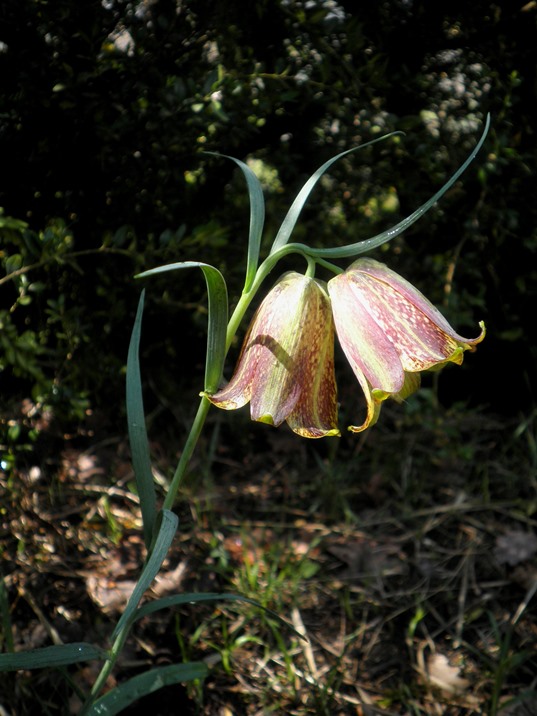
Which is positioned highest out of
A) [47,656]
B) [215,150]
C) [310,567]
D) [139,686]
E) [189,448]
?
[215,150]

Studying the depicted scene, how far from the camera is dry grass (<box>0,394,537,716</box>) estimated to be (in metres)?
1.55

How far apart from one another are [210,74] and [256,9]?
0.19 metres

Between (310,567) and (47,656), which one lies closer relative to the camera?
(47,656)

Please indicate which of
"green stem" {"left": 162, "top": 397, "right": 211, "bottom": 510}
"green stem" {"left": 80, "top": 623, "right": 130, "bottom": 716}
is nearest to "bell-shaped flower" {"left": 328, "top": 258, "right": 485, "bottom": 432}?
"green stem" {"left": 162, "top": 397, "right": 211, "bottom": 510}

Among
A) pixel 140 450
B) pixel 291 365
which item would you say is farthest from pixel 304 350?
pixel 140 450

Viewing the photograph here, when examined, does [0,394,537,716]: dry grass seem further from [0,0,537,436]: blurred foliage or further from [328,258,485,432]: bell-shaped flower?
[328,258,485,432]: bell-shaped flower

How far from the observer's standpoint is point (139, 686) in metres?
1.23

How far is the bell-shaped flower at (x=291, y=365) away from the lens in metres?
1.12

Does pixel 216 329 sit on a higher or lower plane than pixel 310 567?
higher

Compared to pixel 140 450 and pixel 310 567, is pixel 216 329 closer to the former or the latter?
pixel 140 450

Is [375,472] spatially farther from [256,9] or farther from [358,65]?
[256,9]

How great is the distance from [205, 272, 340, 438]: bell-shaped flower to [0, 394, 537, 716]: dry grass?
61 cm

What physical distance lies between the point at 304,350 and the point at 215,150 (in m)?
0.88

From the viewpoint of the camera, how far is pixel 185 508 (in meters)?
1.98
